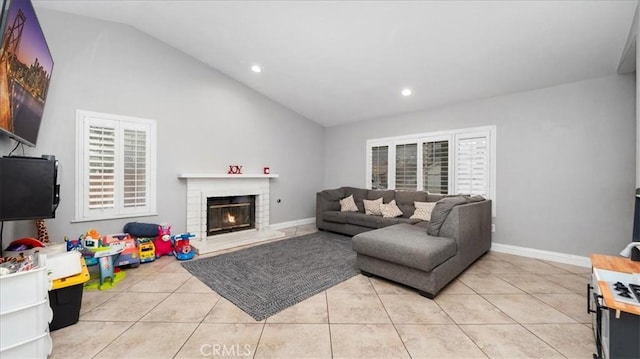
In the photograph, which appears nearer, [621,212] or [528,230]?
[621,212]

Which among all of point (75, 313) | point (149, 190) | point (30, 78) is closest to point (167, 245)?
point (149, 190)

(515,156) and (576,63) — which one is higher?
(576,63)

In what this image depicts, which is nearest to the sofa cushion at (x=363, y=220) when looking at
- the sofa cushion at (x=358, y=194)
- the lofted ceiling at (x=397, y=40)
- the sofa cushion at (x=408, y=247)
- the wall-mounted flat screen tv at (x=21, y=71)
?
the sofa cushion at (x=358, y=194)

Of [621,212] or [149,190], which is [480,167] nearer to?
[621,212]

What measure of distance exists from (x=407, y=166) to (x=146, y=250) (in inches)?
181

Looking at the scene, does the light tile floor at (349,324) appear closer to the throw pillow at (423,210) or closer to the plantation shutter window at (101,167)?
the plantation shutter window at (101,167)

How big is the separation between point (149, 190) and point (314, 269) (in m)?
2.81

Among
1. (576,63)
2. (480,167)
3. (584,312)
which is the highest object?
(576,63)

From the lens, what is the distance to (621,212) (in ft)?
9.98

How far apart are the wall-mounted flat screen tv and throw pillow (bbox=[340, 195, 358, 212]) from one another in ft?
14.6

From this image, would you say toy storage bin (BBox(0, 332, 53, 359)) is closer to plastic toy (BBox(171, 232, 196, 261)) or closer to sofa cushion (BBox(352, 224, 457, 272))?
plastic toy (BBox(171, 232, 196, 261))

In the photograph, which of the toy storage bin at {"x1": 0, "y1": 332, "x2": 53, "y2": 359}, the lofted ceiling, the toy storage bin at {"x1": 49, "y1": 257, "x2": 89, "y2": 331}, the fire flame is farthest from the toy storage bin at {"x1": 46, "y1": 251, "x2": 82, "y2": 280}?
the lofted ceiling

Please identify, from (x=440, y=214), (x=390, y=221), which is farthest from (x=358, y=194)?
(x=440, y=214)

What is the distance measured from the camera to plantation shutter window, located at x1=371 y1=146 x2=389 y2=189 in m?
5.34
